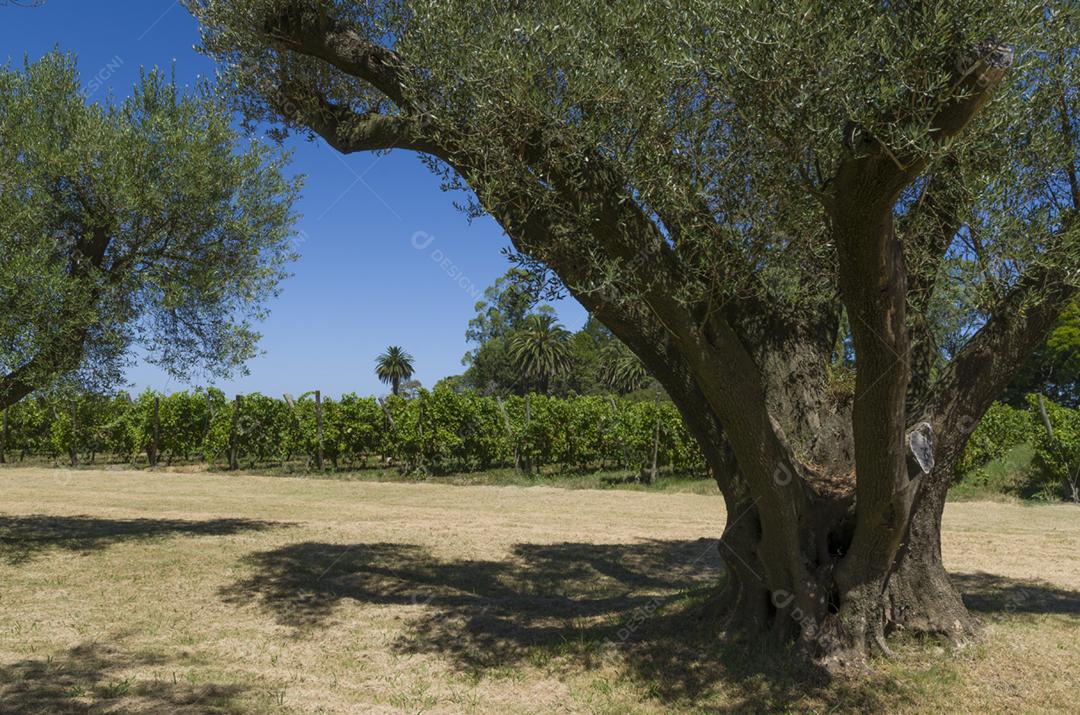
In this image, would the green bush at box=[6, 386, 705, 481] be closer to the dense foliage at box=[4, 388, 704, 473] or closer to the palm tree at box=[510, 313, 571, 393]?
the dense foliage at box=[4, 388, 704, 473]

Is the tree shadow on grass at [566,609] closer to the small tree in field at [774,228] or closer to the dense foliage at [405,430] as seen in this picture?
the small tree in field at [774,228]

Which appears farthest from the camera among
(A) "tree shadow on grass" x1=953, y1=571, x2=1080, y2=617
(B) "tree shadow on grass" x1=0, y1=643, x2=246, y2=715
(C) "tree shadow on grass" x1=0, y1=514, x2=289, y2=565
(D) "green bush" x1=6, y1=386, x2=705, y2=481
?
(D) "green bush" x1=6, y1=386, x2=705, y2=481

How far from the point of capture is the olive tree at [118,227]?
10308 mm

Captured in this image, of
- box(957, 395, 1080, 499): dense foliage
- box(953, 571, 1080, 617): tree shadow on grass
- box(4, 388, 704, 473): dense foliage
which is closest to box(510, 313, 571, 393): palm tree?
box(4, 388, 704, 473): dense foliage

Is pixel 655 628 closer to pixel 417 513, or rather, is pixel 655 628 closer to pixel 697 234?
pixel 697 234

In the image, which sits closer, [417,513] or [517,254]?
[517,254]

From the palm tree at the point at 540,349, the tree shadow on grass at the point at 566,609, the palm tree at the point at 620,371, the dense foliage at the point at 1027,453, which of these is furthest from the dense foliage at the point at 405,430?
the palm tree at the point at 540,349

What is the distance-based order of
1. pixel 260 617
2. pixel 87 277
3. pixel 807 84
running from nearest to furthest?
pixel 807 84 < pixel 260 617 < pixel 87 277

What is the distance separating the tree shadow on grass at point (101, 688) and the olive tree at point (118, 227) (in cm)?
528

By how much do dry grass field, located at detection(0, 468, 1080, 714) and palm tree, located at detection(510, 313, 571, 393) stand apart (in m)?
44.1

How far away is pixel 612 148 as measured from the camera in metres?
5.89

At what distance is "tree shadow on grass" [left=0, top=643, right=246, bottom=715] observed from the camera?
559cm

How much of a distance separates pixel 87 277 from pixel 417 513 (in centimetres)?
798

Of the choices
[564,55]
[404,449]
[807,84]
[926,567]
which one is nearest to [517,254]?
[564,55]
